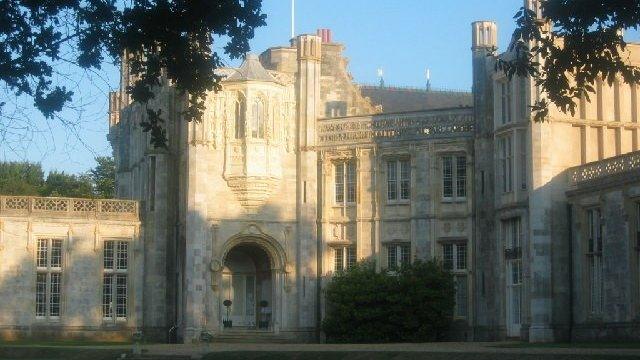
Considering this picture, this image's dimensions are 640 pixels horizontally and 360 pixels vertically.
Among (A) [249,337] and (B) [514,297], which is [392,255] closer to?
(A) [249,337]

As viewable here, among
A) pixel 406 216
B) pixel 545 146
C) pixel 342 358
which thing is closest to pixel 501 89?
pixel 545 146

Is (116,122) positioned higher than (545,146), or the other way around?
(116,122)

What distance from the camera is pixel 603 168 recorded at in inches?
1575

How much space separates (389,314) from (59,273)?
1284 centimetres

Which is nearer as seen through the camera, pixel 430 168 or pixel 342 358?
pixel 342 358

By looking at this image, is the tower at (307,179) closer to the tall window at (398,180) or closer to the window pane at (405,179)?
the tall window at (398,180)

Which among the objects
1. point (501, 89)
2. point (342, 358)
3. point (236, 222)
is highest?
point (501, 89)

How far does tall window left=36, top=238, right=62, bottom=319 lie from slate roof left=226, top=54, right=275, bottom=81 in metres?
9.36

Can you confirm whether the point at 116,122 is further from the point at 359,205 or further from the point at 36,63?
the point at 36,63

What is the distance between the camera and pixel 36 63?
712 inches

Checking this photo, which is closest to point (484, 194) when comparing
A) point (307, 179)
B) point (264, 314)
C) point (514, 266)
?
point (514, 266)

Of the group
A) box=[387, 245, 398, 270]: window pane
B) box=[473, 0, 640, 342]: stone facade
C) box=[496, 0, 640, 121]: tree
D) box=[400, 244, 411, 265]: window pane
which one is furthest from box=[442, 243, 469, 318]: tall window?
box=[496, 0, 640, 121]: tree

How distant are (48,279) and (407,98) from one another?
26288mm

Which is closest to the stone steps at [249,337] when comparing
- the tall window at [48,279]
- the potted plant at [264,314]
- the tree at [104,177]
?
the potted plant at [264,314]
